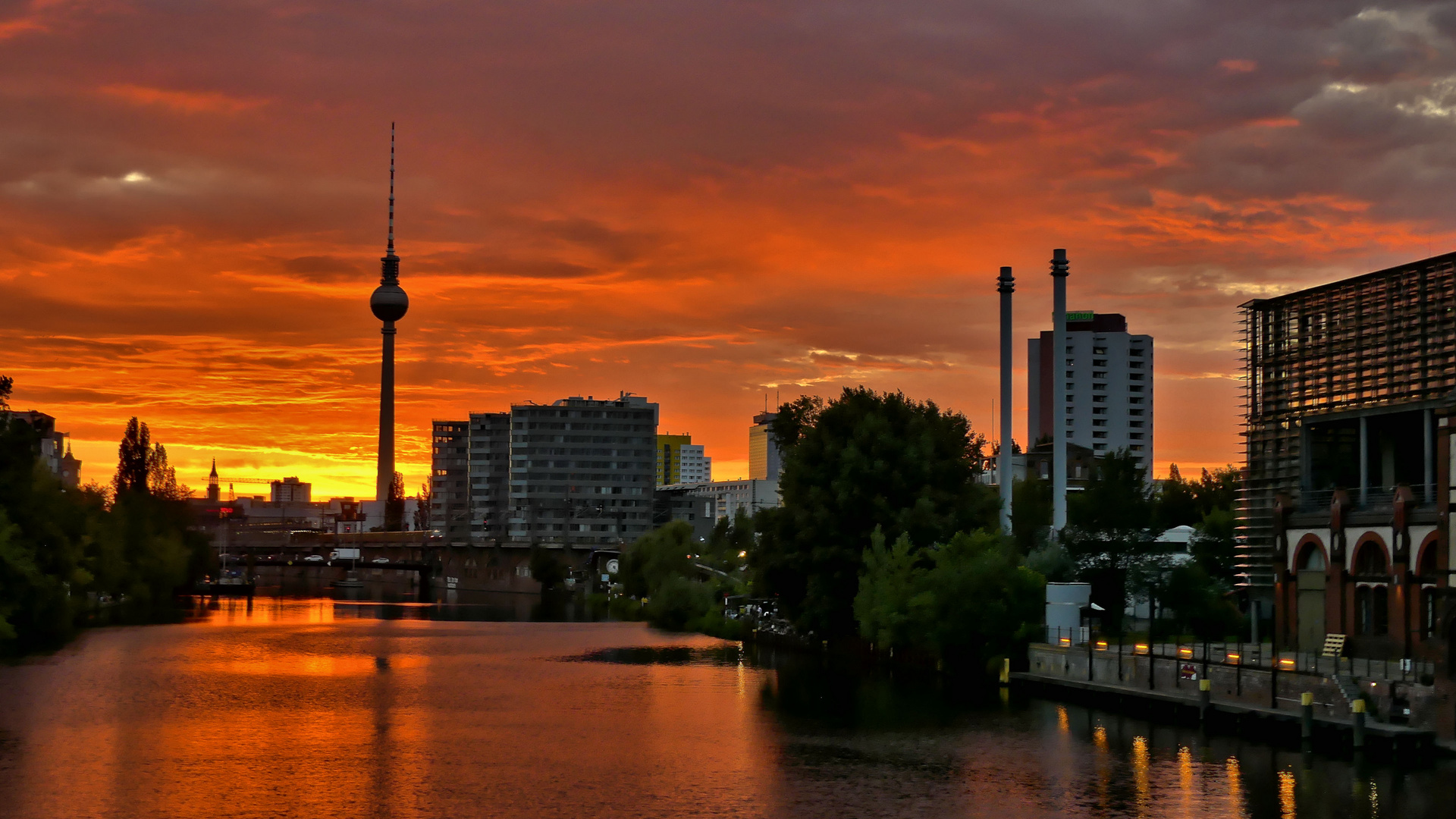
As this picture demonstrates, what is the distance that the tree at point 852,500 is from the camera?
3898 inches

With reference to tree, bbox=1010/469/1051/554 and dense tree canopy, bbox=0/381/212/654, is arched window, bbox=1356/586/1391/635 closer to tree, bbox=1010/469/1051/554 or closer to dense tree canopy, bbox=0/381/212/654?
tree, bbox=1010/469/1051/554

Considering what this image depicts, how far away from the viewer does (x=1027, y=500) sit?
14150cm

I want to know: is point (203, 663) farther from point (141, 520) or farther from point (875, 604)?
point (141, 520)

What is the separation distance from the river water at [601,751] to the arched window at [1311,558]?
1612 cm

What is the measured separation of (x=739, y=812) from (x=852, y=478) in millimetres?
53798

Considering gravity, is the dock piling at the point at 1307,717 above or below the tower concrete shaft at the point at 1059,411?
below

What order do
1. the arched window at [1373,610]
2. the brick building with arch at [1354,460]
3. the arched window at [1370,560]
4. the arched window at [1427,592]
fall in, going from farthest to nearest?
the arched window at [1370,560]
the arched window at [1373,610]
the brick building with arch at [1354,460]
the arched window at [1427,592]

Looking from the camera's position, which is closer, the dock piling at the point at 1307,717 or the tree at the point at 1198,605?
the dock piling at the point at 1307,717

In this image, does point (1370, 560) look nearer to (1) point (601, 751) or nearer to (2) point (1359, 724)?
(2) point (1359, 724)

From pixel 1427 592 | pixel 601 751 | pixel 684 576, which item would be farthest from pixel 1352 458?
pixel 684 576

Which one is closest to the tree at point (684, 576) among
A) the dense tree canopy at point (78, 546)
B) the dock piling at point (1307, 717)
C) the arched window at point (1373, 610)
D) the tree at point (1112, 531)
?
the tree at point (1112, 531)

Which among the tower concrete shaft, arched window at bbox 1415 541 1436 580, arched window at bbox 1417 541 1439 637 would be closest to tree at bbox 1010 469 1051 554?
the tower concrete shaft

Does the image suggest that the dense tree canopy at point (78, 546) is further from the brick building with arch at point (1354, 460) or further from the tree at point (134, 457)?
the brick building with arch at point (1354, 460)

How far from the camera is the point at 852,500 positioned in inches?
3903
